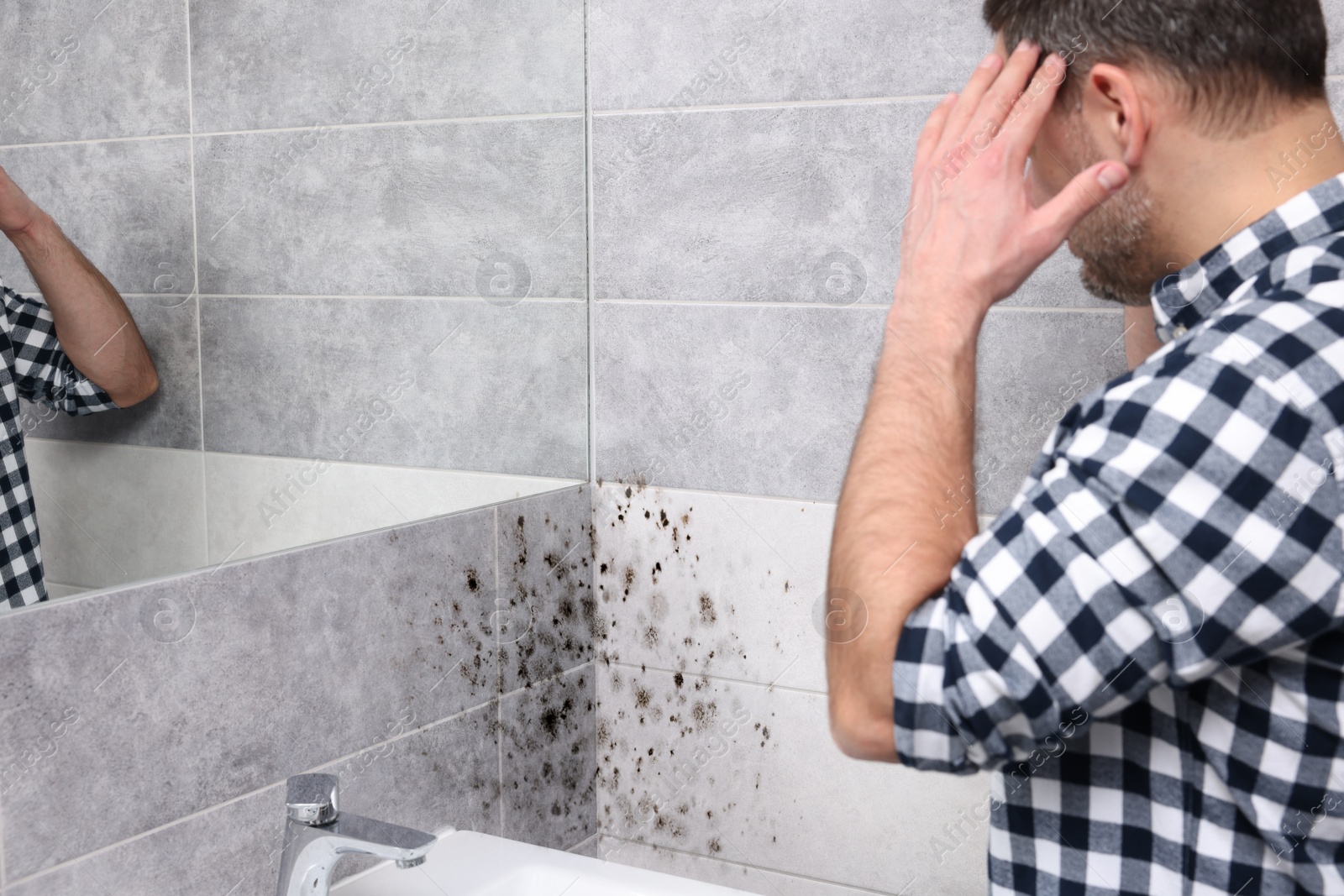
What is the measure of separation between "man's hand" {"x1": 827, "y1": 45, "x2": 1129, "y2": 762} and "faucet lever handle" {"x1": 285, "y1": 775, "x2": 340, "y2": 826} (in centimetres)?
46

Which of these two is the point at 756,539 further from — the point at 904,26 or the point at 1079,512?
the point at 1079,512

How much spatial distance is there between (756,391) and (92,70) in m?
0.80

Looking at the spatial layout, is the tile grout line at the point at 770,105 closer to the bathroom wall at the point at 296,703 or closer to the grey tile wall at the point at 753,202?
the grey tile wall at the point at 753,202

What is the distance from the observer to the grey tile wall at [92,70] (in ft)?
2.68

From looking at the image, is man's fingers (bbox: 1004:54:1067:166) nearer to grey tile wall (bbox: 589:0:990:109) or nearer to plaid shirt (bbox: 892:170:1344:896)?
plaid shirt (bbox: 892:170:1344:896)

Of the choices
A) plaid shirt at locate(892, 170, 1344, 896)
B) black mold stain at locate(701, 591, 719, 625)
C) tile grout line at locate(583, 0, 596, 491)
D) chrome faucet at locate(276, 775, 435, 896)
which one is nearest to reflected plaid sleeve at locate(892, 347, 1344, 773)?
plaid shirt at locate(892, 170, 1344, 896)

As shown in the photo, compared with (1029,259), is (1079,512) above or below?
below

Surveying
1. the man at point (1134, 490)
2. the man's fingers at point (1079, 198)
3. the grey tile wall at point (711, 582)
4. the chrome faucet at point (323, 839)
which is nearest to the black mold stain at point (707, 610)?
the grey tile wall at point (711, 582)

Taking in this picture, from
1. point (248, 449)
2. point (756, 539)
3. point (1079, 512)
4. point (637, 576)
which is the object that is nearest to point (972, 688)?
point (1079, 512)

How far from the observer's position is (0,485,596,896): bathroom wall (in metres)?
0.88

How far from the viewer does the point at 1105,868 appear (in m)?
0.72

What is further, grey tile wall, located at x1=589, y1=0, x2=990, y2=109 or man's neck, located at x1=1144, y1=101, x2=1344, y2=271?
grey tile wall, located at x1=589, y1=0, x2=990, y2=109

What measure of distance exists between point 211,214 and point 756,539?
0.74 meters

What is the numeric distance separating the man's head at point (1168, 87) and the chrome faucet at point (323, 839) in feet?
2.32
